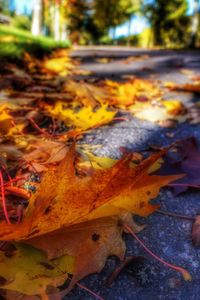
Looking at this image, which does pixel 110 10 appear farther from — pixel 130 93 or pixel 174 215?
pixel 174 215

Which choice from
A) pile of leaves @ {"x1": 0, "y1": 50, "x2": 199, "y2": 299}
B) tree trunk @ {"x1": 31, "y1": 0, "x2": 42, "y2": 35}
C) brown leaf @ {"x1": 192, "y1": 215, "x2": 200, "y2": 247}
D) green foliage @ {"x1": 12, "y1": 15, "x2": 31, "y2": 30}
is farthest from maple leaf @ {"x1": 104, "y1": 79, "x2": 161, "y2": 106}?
green foliage @ {"x1": 12, "y1": 15, "x2": 31, "y2": 30}

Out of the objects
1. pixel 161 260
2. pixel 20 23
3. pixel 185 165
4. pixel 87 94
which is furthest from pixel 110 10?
pixel 161 260

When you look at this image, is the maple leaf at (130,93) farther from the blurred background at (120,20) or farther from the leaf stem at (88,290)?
the blurred background at (120,20)

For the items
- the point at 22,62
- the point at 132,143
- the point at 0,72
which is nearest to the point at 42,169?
the point at 132,143

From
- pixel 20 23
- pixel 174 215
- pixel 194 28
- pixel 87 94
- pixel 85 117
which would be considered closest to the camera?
pixel 174 215

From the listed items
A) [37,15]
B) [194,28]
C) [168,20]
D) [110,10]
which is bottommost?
[194,28]

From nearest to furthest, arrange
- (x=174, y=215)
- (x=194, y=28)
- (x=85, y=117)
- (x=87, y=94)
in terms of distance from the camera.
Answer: (x=174, y=215) → (x=85, y=117) → (x=87, y=94) → (x=194, y=28)

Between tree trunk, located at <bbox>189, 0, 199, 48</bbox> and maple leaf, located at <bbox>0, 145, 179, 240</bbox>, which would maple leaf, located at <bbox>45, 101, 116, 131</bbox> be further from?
tree trunk, located at <bbox>189, 0, 199, 48</bbox>

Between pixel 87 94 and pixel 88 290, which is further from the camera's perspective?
pixel 87 94

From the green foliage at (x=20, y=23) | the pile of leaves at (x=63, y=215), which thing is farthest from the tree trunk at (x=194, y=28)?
the green foliage at (x=20, y=23)

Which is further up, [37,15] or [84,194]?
[37,15]
